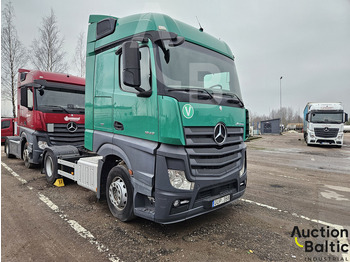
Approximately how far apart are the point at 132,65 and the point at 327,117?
1859 cm

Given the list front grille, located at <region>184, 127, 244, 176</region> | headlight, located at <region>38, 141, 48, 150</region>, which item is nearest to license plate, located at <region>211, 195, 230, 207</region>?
front grille, located at <region>184, 127, 244, 176</region>

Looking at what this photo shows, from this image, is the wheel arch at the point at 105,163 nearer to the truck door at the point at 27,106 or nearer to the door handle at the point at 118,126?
the door handle at the point at 118,126

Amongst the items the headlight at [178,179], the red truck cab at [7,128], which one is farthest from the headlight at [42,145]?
the red truck cab at [7,128]

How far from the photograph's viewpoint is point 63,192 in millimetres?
5008

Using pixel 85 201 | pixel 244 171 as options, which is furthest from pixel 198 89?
pixel 85 201

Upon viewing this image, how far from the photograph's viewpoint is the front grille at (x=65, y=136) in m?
6.17

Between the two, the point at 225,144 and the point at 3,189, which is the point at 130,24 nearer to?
the point at 225,144

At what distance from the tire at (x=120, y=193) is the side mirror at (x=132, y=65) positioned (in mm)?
1359

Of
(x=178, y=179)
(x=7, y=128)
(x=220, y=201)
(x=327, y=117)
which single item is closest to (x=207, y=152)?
(x=178, y=179)

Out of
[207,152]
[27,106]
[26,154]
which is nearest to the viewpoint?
[207,152]

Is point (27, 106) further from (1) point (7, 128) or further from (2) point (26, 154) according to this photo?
(1) point (7, 128)

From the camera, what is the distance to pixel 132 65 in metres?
2.89

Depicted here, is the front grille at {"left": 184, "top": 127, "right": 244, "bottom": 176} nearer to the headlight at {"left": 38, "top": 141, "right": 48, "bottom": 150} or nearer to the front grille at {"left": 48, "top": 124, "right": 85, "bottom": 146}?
the front grille at {"left": 48, "top": 124, "right": 85, "bottom": 146}

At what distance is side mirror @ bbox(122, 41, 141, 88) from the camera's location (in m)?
2.90
